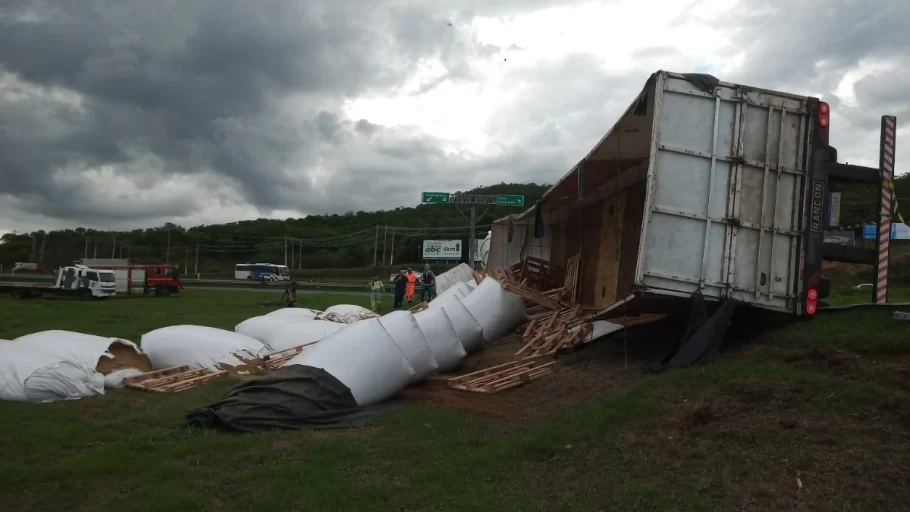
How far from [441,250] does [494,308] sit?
161 ft

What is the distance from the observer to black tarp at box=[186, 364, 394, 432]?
22.3 ft

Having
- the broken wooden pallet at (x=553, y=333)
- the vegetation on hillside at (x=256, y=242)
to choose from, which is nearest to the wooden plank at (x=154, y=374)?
the broken wooden pallet at (x=553, y=333)

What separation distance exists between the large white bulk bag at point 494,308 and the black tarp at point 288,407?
159 inches

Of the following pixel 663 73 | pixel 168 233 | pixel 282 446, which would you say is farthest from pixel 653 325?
pixel 168 233

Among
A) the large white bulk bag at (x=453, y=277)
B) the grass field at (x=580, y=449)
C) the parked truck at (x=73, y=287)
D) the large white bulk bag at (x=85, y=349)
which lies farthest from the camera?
the parked truck at (x=73, y=287)

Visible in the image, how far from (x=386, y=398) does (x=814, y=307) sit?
15.8 feet

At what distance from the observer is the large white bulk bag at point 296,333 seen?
1244cm

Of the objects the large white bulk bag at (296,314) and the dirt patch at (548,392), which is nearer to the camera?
the dirt patch at (548,392)

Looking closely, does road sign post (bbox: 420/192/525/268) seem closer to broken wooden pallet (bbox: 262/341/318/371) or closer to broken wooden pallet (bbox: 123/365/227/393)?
broken wooden pallet (bbox: 262/341/318/371)

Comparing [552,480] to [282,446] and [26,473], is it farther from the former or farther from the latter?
[26,473]

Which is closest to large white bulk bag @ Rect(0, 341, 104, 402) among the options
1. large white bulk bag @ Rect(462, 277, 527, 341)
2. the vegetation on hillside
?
large white bulk bag @ Rect(462, 277, 527, 341)

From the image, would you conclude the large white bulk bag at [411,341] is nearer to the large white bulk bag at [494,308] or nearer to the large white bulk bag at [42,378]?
the large white bulk bag at [494,308]

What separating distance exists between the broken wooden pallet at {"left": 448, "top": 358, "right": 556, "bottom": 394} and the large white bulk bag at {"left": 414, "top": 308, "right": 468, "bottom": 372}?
24.5 inches

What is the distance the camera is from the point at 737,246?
769 centimetres
